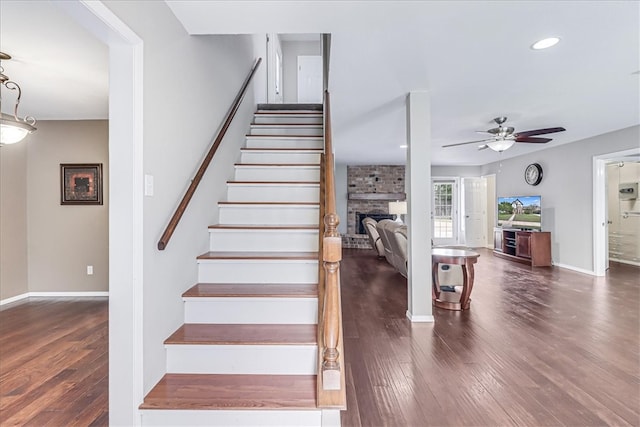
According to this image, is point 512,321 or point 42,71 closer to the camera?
point 42,71

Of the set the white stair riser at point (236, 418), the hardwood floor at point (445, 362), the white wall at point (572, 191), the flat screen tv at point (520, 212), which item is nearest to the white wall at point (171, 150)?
the white stair riser at point (236, 418)

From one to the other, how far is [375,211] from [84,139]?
267 inches

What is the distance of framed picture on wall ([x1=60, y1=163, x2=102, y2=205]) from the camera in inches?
168

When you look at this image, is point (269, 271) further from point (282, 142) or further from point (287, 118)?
point (287, 118)

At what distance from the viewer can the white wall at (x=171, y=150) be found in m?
1.65

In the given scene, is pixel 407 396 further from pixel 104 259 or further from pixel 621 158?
pixel 621 158

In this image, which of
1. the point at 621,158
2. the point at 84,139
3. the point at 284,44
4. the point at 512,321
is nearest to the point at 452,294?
the point at 512,321

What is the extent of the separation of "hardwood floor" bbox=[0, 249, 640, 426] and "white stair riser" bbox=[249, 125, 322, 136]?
223cm

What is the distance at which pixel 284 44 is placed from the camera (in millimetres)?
7738

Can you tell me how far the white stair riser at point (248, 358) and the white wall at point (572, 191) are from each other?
234 inches

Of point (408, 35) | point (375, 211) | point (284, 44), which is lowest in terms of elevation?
point (375, 211)

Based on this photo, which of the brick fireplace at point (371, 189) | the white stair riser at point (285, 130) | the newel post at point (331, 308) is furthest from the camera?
the brick fireplace at point (371, 189)

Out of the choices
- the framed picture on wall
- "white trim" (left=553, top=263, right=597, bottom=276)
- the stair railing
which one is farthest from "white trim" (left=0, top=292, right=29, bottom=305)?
"white trim" (left=553, top=263, right=597, bottom=276)

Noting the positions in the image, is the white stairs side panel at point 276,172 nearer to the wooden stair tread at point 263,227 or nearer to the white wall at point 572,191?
the wooden stair tread at point 263,227
